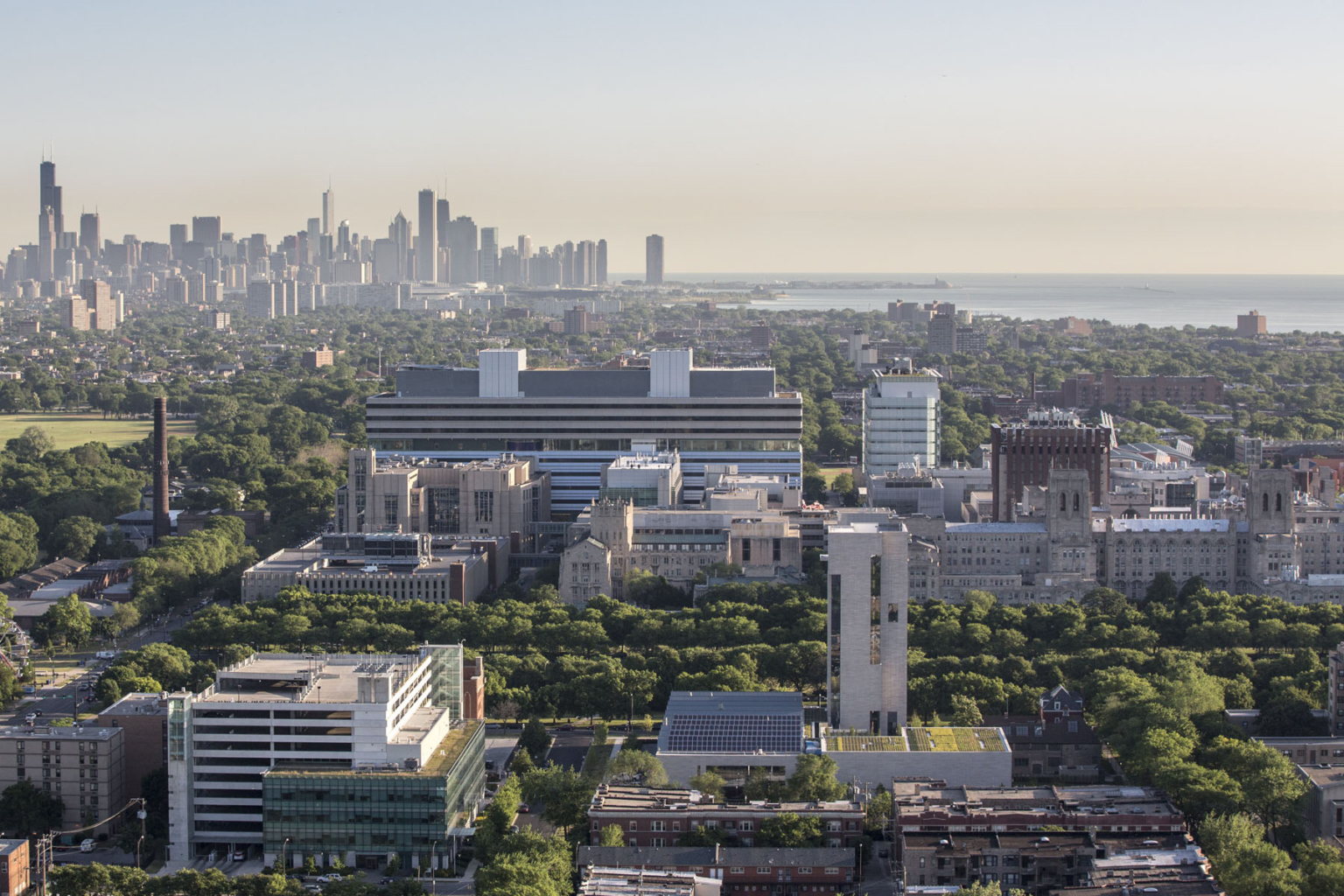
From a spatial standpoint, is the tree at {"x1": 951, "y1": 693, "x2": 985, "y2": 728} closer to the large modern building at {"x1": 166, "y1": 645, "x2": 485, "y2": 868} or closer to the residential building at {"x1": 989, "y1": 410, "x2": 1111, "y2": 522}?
the large modern building at {"x1": 166, "y1": 645, "x2": 485, "y2": 868}

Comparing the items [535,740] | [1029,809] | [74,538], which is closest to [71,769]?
[535,740]

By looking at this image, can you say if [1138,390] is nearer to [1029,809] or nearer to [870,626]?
[870,626]

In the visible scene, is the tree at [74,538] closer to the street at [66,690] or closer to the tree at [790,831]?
the street at [66,690]

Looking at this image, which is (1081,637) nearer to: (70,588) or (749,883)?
(749,883)

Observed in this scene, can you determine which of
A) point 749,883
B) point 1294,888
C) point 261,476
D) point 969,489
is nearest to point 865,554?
point 749,883

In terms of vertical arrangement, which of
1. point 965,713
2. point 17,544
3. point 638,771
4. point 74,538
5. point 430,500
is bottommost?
point 638,771

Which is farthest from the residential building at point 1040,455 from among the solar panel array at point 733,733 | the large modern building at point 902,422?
the solar panel array at point 733,733

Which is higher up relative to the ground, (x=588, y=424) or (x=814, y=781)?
(x=588, y=424)

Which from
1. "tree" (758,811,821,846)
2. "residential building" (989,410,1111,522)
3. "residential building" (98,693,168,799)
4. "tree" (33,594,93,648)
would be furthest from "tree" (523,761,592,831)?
"residential building" (989,410,1111,522)
